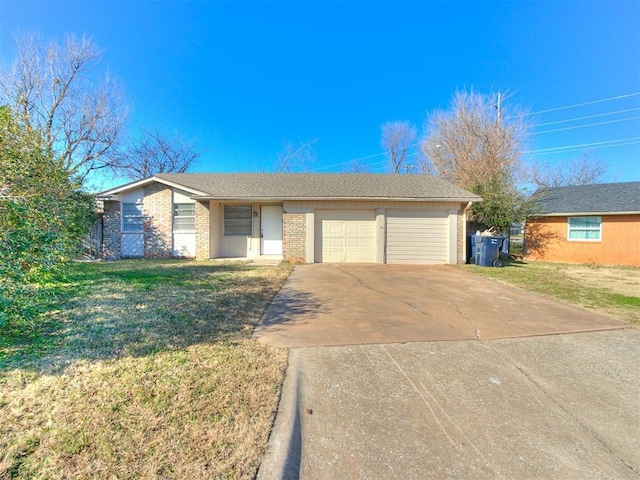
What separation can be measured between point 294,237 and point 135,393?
8.73 metres

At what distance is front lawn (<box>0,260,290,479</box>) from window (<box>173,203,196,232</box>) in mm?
7475

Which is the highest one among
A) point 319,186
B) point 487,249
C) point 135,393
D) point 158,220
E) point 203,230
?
point 319,186

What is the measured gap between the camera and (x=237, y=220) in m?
12.4

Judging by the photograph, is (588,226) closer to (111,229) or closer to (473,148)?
(473,148)

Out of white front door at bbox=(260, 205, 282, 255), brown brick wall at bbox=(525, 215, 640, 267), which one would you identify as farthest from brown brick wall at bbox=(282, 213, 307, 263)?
brown brick wall at bbox=(525, 215, 640, 267)

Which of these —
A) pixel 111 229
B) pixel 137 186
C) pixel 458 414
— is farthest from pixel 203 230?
pixel 458 414

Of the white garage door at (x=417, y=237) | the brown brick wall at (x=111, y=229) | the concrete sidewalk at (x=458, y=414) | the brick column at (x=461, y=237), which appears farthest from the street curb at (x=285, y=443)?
the brown brick wall at (x=111, y=229)

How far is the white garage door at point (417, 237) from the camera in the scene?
36.6 ft

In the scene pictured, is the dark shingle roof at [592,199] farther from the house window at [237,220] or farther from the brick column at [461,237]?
the house window at [237,220]

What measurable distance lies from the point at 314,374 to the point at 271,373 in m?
0.44

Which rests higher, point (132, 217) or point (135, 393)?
point (132, 217)

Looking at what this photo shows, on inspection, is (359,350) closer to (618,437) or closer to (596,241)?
(618,437)

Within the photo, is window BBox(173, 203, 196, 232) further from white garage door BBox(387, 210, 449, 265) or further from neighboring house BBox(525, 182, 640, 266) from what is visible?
neighboring house BBox(525, 182, 640, 266)

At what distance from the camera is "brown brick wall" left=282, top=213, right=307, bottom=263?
10.9m
